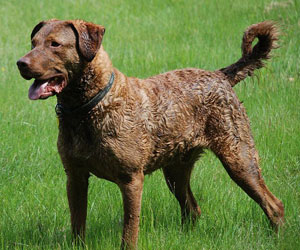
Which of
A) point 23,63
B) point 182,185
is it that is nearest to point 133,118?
point 23,63

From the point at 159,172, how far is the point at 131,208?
206 centimetres

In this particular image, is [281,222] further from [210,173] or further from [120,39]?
[120,39]

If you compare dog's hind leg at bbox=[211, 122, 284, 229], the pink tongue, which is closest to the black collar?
the pink tongue

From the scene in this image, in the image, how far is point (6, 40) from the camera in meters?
11.4

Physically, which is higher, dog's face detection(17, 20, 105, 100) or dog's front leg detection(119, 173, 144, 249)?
dog's face detection(17, 20, 105, 100)

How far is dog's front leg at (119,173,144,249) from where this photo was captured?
499cm

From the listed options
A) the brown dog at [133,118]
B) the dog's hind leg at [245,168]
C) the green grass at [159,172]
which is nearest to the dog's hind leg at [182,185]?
the brown dog at [133,118]

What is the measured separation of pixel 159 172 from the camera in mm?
7039

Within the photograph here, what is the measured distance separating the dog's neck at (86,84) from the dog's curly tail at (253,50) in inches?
60.6

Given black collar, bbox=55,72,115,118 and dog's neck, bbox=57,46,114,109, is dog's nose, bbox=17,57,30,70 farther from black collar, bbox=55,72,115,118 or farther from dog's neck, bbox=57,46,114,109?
black collar, bbox=55,72,115,118

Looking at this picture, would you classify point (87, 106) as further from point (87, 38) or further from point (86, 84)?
point (87, 38)

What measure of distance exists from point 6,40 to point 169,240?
7401mm

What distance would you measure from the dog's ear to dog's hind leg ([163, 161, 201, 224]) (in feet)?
5.70

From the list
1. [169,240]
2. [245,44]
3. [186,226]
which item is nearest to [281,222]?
[186,226]
